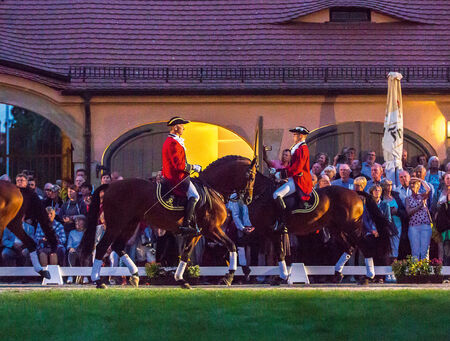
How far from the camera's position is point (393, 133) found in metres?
22.8

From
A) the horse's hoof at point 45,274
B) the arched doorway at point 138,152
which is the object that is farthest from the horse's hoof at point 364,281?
Answer: the arched doorway at point 138,152

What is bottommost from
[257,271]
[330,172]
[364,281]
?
[364,281]

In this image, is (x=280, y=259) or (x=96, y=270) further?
(x=280, y=259)

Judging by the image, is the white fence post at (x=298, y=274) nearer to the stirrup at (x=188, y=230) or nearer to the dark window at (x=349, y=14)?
the stirrup at (x=188, y=230)

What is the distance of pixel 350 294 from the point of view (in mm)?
14984

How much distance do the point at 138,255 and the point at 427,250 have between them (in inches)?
211

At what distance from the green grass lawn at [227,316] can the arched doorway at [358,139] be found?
466 inches

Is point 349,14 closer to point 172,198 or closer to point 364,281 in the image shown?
point 364,281

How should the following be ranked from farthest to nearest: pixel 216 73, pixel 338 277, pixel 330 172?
1. pixel 216 73
2. pixel 330 172
3. pixel 338 277

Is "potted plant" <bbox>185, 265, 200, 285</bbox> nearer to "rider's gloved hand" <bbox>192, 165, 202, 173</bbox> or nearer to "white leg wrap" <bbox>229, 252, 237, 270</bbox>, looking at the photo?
"white leg wrap" <bbox>229, 252, 237, 270</bbox>

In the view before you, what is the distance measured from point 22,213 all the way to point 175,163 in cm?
308

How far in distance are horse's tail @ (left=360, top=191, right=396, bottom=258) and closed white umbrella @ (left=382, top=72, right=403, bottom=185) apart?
3.03m

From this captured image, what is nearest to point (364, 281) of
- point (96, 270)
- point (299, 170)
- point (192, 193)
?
point (299, 170)

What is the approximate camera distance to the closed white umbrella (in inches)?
882
